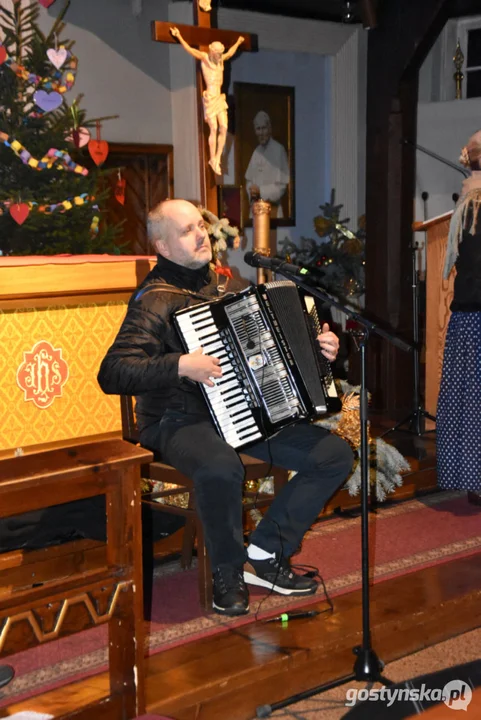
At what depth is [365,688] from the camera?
2.67 metres

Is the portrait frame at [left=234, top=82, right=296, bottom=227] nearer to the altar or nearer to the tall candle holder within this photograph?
the tall candle holder

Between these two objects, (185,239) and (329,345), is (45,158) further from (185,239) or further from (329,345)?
(329,345)

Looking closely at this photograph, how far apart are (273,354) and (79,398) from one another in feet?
3.64

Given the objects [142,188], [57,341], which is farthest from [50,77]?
[142,188]

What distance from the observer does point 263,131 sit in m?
7.49

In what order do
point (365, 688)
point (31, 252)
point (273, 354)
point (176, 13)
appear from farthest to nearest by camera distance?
point (176, 13), point (31, 252), point (273, 354), point (365, 688)

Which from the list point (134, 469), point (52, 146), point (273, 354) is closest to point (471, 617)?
point (273, 354)

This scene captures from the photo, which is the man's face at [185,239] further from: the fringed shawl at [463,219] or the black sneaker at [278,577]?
the fringed shawl at [463,219]

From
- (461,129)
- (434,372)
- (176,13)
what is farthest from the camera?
(461,129)

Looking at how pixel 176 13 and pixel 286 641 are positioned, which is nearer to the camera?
pixel 286 641

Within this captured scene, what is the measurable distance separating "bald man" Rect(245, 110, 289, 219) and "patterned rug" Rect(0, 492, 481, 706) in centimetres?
378

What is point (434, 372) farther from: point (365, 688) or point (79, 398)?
point (365, 688)

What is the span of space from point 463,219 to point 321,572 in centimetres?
160

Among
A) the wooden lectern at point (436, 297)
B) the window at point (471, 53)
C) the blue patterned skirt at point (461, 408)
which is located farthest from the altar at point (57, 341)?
the window at point (471, 53)
